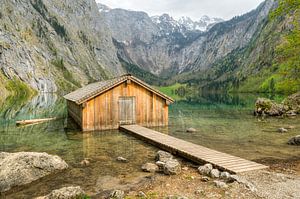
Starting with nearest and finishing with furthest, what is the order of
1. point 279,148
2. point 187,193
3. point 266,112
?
point 187,193 < point 279,148 < point 266,112

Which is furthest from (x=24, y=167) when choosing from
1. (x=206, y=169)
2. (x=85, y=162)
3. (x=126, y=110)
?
(x=126, y=110)

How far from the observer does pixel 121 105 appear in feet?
96.6

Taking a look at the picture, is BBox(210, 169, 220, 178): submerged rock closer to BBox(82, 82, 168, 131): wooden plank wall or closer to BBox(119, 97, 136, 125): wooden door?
BBox(82, 82, 168, 131): wooden plank wall

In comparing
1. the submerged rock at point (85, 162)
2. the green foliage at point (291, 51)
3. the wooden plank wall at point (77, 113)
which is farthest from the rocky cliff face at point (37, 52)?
the green foliage at point (291, 51)

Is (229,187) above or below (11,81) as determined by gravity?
below

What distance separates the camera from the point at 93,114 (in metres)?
28.3

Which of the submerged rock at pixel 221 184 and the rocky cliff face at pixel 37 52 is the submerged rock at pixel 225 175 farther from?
the rocky cliff face at pixel 37 52

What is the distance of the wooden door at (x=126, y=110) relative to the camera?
29531 mm

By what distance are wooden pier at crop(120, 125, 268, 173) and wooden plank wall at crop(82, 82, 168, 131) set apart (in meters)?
4.70

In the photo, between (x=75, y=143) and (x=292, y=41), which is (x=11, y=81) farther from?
(x=292, y=41)

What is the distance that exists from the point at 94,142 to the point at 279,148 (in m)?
13.7

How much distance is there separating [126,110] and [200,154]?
555 inches

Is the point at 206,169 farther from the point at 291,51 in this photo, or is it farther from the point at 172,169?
the point at 291,51

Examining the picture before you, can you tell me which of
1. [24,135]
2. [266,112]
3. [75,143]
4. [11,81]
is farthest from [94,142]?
[11,81]
